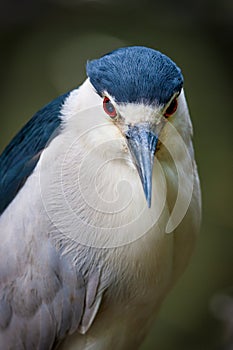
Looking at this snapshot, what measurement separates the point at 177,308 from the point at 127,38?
119 centimetres

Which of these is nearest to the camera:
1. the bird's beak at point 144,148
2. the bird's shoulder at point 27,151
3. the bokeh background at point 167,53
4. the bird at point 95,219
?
the bird's beak at point 144,148

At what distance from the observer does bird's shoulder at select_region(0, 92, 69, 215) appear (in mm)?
1525

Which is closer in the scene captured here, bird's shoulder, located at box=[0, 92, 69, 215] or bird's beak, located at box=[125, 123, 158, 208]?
bird's beak, located at box=[125, 123, 158, 208]

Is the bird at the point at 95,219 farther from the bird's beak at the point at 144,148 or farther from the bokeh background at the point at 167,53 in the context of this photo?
the bokeh background at the point at 167,53

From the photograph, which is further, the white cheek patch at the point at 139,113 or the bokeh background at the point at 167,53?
the bokeh background at the point at 167,53

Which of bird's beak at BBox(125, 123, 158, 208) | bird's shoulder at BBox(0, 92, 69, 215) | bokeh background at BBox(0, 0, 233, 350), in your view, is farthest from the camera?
bokeh background at BBox(0, 0, 233, 350)

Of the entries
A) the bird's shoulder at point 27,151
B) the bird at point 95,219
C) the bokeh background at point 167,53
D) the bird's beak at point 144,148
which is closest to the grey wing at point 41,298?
the bird at point 95,219

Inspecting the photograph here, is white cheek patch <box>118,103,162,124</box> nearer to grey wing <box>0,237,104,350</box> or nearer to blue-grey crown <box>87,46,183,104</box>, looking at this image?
blue-grey crown <box>87,46,183,104</box>

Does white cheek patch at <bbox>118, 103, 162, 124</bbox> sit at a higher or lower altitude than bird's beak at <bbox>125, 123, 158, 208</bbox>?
higher

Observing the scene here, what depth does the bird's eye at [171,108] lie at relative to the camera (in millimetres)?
1320

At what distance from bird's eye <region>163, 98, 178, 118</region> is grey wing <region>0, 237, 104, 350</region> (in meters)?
0.37

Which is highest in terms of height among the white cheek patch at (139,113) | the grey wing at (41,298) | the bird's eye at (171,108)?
the white cheek patch at (139,113)

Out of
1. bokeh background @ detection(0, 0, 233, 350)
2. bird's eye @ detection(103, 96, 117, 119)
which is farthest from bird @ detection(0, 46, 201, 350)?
bokeh background @ detection(0, 0, 233, 350)

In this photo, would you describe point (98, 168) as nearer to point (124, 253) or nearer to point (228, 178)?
point (124, 253)
